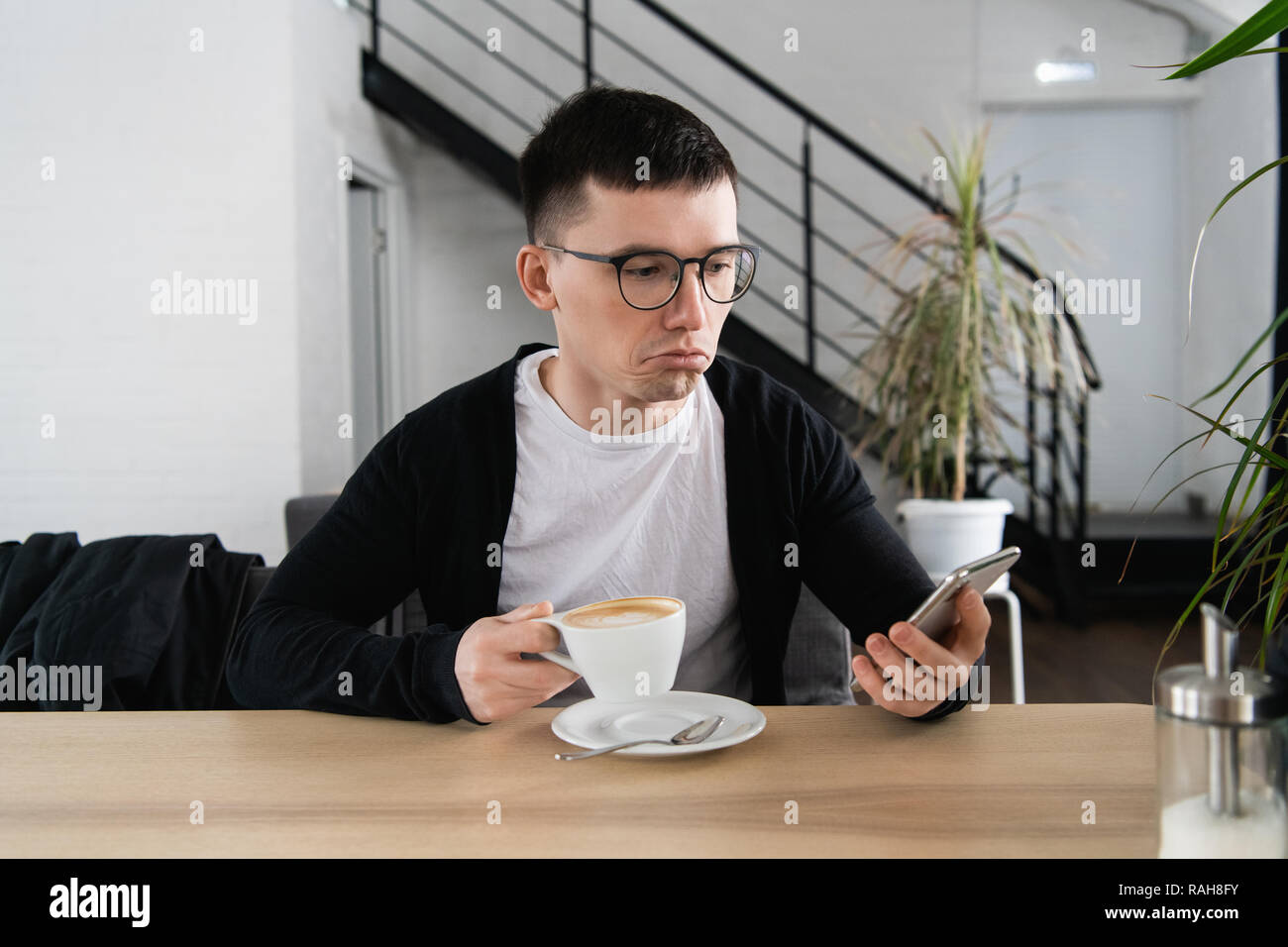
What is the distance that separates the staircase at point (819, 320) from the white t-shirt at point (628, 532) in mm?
2365

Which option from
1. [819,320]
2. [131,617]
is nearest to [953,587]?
[131,617]

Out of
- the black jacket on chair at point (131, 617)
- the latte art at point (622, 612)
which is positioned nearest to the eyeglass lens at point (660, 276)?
the latte art at point (622, 612)

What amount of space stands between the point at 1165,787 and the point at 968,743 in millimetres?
304

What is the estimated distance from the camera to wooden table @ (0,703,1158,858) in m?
0.66

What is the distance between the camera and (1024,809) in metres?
0.71

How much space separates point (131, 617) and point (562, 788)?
106 centimetres

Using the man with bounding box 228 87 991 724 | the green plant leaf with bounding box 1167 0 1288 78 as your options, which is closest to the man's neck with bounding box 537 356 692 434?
the man with bounding box 228 87 991 724

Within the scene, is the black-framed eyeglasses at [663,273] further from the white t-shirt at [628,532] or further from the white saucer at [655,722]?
the white saucer at [655,722]

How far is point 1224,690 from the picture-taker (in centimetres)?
51

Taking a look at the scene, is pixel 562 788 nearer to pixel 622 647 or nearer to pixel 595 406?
pixel 622 647

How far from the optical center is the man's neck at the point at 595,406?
1.29 metres

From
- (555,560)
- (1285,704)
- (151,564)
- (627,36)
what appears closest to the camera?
(1285,704)
